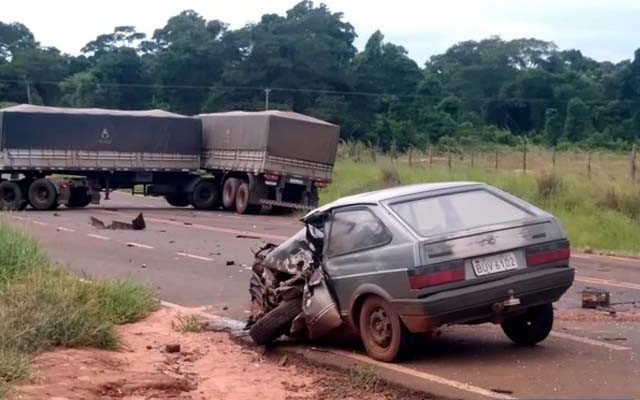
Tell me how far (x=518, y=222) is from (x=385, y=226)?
1111mm

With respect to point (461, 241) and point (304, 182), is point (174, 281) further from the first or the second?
point (304, 182)

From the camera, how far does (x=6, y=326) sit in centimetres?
920

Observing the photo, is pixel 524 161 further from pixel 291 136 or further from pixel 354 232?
pixel 354 232

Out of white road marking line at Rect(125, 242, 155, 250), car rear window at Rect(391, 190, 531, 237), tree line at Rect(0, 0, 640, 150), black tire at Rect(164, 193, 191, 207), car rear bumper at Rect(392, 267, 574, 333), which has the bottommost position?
black tire at Rect(164, 193, 191, 207)

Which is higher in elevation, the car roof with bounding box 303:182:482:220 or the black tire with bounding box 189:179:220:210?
the car roof with bounding box 303:182:482:220

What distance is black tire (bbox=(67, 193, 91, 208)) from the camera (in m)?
33.9

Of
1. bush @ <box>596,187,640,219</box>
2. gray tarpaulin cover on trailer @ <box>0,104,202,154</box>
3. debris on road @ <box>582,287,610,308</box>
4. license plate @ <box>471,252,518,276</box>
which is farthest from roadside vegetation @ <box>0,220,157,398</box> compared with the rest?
gray tarpaulin cover on trailer @ <box>0,104,202,154</box>

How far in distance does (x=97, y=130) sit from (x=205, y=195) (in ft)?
13.1

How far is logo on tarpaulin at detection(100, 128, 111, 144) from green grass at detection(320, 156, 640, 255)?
675 centimetres

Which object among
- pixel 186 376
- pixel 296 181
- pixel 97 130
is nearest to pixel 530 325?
pixel 186 376

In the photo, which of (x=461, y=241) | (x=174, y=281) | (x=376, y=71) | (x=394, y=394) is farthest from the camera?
(x=376, y=71)

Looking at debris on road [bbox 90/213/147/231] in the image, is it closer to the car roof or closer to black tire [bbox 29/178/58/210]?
black tire [bbox 29/178/58/210]

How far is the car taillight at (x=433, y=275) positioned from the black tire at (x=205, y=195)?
26569 millimetres

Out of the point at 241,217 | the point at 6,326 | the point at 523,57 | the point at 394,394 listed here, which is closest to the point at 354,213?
the point at 394,394
